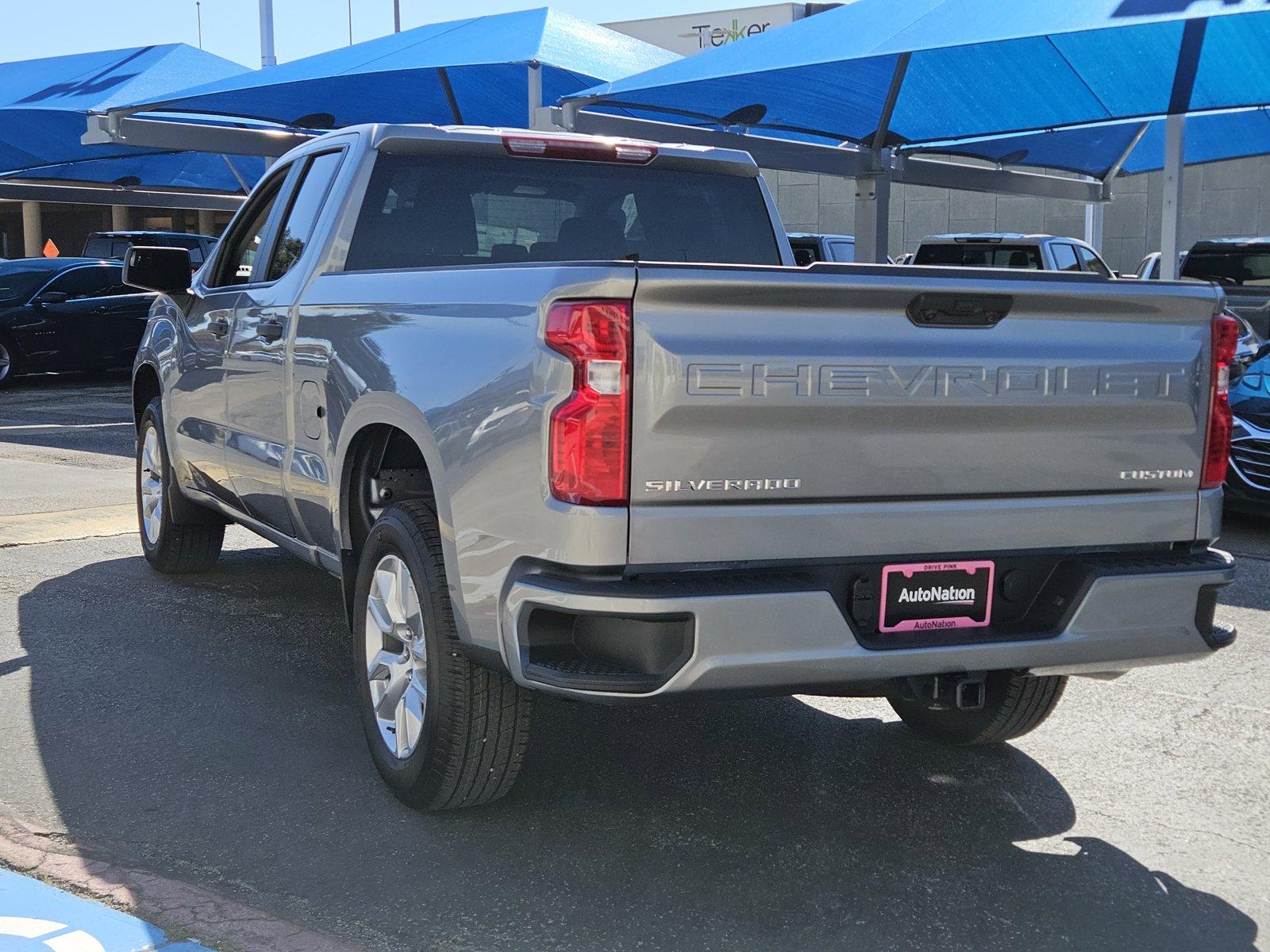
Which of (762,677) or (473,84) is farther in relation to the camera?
(473,84)

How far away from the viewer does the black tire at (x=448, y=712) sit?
388 cm

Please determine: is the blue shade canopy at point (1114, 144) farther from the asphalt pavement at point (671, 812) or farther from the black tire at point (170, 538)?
the asphalt pavement at point (671, 812)

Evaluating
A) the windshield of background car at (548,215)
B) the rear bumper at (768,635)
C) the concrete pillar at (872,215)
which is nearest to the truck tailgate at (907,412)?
the rear bumper at (768,635)

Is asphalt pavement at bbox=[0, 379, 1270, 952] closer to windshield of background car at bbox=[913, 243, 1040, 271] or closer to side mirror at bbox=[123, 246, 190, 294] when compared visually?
side mirror at bbox=[123, 246, 190, 294]

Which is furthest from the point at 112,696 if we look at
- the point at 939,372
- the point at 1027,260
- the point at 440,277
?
the point at 1027,260

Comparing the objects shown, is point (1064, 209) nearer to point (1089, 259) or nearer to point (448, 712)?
point (1089, 259)

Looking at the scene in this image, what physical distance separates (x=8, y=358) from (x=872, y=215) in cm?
1145

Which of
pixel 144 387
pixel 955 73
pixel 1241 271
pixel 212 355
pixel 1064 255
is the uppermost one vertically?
pixel 955 73

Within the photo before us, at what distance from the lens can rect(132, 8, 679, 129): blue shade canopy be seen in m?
16.2

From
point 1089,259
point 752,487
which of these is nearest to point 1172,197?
point 1089,259

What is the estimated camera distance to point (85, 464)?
1212 centimetres

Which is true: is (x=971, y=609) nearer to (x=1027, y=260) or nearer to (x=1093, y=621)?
(x=1093, y=621)

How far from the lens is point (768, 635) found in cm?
340

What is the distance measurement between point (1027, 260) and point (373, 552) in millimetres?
13394
